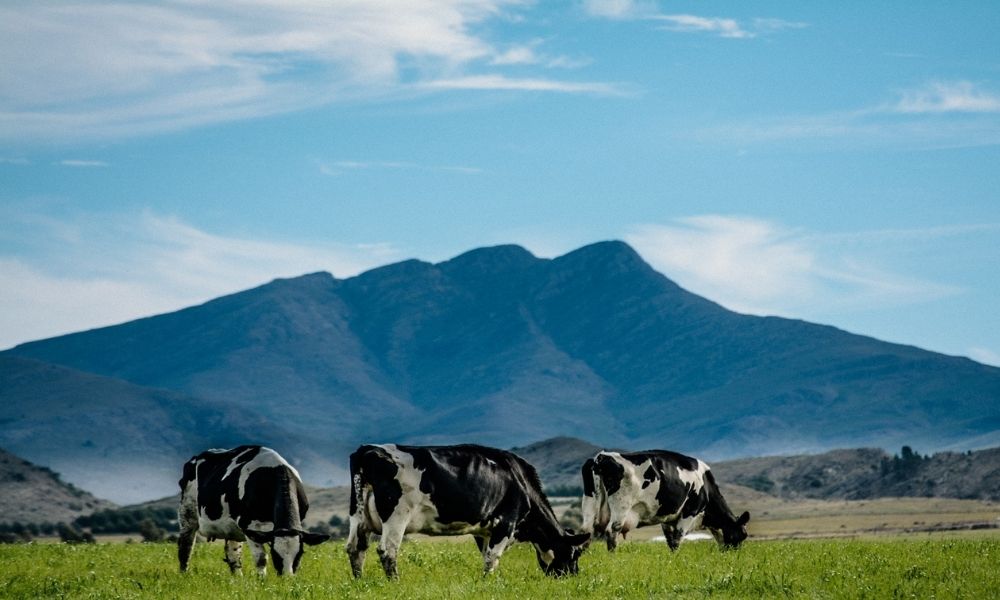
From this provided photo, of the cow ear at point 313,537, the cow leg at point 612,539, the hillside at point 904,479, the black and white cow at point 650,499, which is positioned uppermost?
the hillside at point 904,479

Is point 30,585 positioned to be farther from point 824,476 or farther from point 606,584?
point 824,476

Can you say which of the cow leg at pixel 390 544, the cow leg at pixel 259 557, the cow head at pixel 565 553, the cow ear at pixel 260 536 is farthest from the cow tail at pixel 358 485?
the cow head at pixel 565 553

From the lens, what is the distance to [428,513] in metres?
28.2

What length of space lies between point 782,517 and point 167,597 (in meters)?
116

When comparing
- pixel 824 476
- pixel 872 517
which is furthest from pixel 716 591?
pixel 824 476

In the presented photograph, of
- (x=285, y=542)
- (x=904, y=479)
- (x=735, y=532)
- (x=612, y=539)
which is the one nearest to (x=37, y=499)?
(x=904, y=479)

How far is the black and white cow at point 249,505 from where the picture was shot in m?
28.8

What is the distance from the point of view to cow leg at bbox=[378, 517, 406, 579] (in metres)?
27.5

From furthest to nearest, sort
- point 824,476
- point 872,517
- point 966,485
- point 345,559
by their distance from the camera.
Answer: point 824,476 → point 966,485 → point 872,517 → point 345,559

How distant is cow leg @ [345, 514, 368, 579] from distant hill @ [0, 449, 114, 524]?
498 feet

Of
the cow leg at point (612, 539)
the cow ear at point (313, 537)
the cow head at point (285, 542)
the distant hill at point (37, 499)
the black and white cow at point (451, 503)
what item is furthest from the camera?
the distant hill at point (37, 499)

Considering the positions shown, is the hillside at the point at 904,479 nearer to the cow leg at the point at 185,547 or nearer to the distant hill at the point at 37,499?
the distant hill at the point at 37,499

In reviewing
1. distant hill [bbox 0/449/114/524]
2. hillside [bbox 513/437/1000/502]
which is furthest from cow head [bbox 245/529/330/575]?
distant hill [bbox 0/449/114/524]

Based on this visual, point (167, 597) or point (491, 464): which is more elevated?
point (491, 464)
